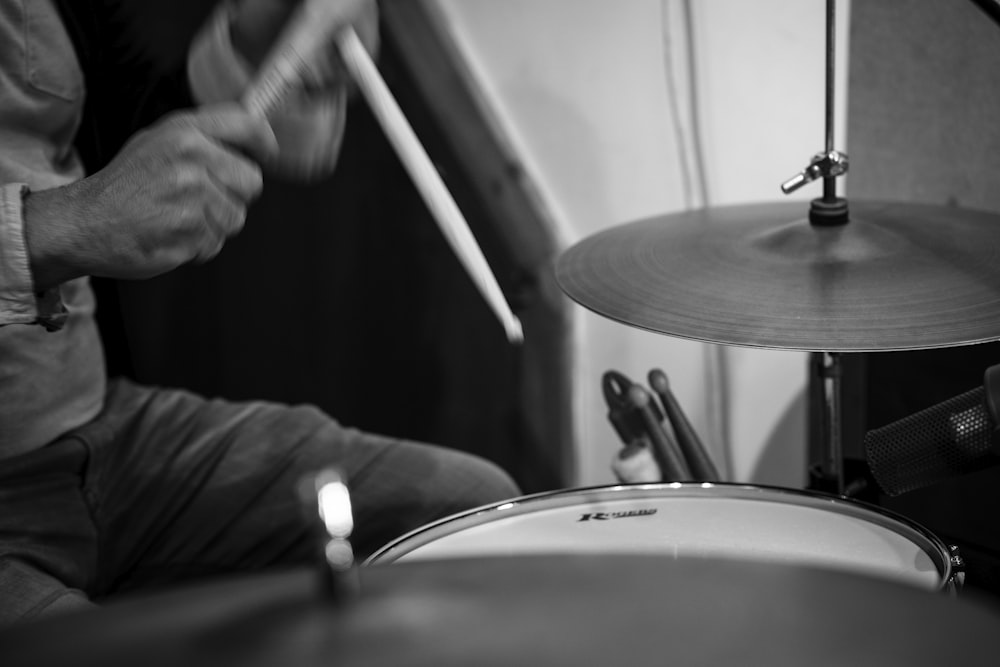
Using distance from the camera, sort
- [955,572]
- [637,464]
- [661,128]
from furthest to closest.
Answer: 1. [661,128]
2. [637,464]
3. [955,572]

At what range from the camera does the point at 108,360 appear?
45.9 inches

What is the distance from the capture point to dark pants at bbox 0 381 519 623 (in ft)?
3.11

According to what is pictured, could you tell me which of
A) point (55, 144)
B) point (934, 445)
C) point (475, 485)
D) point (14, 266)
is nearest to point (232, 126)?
point (14, 266)

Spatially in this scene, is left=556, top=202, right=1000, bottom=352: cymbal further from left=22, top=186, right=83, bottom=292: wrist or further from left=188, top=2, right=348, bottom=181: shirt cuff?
left=22, top=186, right=83, bottom=292: wrist

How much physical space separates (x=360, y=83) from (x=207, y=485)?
448 millimetres

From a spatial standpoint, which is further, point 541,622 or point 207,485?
point 207,485

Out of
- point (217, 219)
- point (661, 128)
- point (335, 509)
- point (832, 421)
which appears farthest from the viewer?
point (661, 128)

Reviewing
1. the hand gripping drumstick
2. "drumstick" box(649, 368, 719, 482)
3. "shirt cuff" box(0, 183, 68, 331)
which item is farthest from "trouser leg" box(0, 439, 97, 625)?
"drumstick" box(649, 368, 719, 482)

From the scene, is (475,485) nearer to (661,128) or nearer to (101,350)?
(101,350)

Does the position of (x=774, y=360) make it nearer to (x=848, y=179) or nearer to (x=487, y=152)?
(x=848, y=179)

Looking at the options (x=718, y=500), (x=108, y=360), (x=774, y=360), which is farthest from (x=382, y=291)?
(x=718, y=500)

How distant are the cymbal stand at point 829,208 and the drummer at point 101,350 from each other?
0.33 m

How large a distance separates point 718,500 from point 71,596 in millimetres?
528

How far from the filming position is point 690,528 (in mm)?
825
